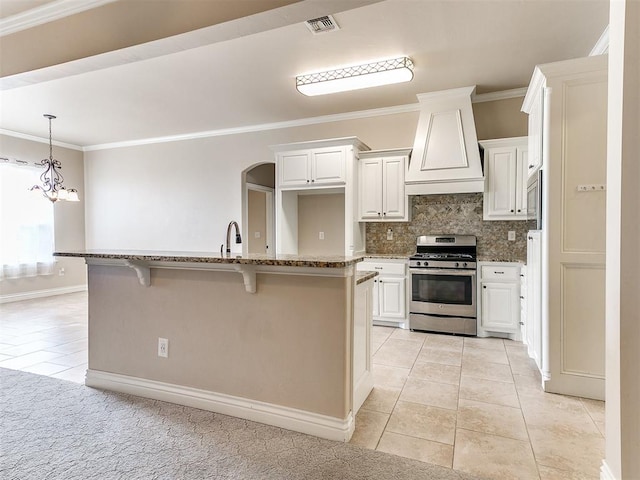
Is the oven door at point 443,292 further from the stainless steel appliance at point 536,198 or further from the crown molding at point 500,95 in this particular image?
the crown molding at point 500,95

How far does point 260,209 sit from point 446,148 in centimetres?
399

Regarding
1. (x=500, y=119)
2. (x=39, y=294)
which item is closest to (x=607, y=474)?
(x=500, y=119)

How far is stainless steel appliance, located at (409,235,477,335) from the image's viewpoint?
415 centimetres

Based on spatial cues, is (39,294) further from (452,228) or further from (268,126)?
(452,228)

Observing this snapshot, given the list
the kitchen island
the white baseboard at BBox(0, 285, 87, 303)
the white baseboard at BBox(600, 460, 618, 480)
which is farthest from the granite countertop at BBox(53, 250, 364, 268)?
the white baseboard at BBox(0, 285, 87, 303)

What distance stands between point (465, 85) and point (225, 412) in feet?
13.2

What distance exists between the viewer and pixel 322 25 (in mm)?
2896

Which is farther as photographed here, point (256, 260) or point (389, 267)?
point (389, 267)

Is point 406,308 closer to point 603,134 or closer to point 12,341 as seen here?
point 603,134

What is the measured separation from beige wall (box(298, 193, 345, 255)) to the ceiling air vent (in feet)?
9.54

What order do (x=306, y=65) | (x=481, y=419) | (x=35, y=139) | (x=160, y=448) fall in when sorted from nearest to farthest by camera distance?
(x=160, y=448) → (x=481, y=419) → (x=306, y=65) → (x=35, y=139)

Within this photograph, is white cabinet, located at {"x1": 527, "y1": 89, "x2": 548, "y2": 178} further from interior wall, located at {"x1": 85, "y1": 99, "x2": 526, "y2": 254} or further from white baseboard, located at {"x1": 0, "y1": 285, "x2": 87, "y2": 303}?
white baseboard, located at {"x1": 0, "y1": 285, "x2": 87, "y2": 303}

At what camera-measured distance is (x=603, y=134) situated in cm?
250

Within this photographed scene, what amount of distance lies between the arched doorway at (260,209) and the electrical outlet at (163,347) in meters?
3.74
